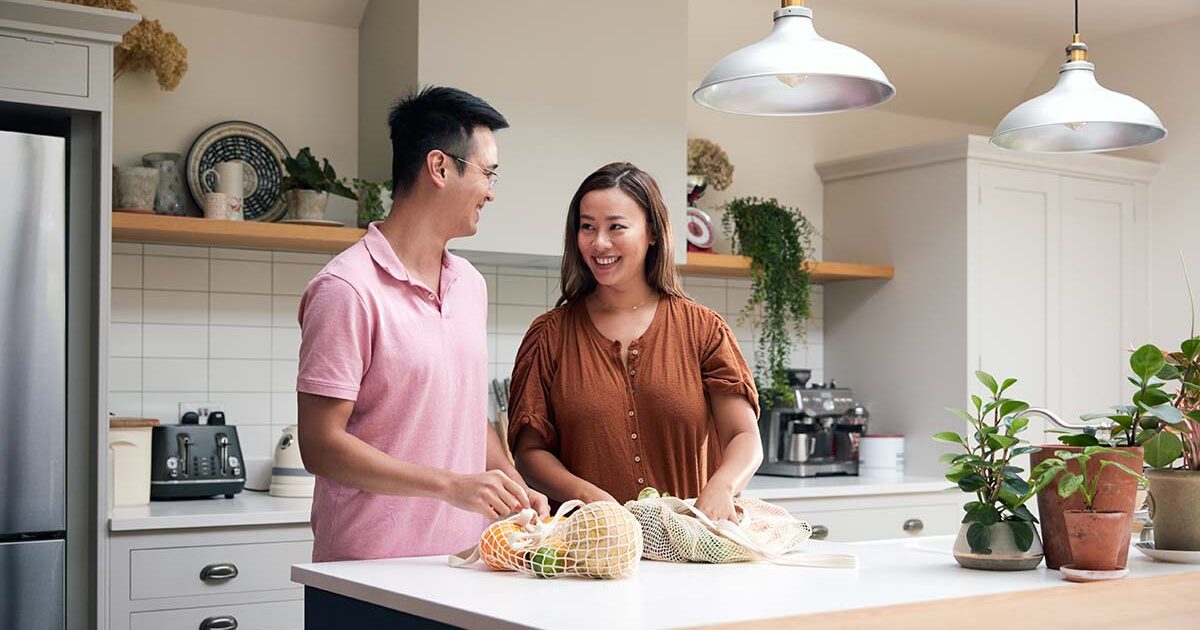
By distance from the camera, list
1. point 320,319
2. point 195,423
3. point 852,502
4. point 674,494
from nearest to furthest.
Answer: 1. point 320,319
2. point 674,494
3. point 195,423
4. point 852,502

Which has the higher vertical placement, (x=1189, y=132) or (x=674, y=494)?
(x=1189, y=132)

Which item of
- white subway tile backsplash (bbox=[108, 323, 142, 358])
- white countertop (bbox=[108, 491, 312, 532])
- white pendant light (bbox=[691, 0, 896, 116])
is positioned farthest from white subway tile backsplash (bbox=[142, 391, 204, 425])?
white pendant light (bbox=[691, 0, 896, 116])

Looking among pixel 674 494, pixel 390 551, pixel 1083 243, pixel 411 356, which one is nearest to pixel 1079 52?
pixel 674 494

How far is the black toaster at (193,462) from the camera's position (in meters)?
3.45

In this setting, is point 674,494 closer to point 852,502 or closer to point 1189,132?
point 852,502

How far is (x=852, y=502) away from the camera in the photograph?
4.23 meters

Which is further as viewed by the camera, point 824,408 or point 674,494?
point 824,408

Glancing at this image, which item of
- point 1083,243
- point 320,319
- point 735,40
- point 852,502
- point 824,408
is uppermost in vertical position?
point 735,40

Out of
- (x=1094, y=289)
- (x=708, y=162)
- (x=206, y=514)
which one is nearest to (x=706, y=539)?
(x=206, y=514)

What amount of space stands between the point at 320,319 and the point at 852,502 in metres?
2.58

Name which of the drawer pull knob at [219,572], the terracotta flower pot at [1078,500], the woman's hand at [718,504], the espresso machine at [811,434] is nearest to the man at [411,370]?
the woman's hand at [718,504]

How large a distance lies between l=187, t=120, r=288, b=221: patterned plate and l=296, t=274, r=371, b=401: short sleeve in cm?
178

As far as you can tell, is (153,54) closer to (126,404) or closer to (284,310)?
(284,310)

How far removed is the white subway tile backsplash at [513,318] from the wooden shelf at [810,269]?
0.54 meters
